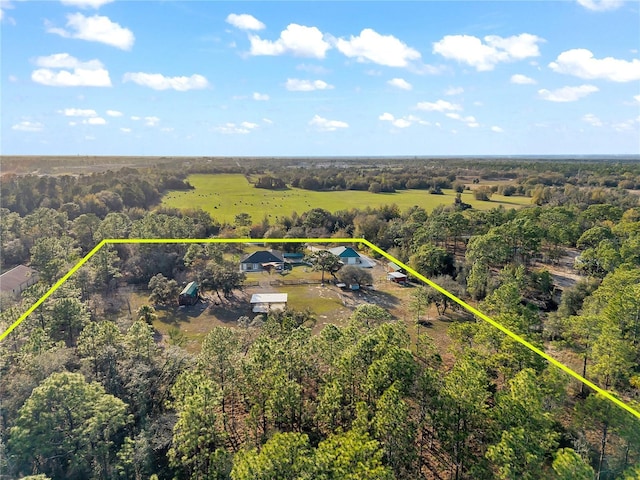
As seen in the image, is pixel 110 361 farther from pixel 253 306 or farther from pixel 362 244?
pixel 362 244

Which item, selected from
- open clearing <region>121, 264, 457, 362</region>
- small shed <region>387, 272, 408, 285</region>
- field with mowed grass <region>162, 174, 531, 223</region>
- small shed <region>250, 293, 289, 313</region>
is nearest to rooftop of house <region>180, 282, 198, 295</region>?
open clearing <region>121, 264, 457, 362</region>

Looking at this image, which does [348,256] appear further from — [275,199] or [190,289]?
[275,199]

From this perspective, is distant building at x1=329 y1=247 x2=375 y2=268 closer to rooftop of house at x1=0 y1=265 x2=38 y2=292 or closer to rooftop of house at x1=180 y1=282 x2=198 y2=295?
rooftop of house at x1=180 y1=282 x2=198 y2=295

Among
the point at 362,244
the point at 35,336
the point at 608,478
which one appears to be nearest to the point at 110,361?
the point at 35,336

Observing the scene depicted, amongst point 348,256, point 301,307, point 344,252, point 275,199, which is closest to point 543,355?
point 301,307

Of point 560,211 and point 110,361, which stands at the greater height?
point 560,211

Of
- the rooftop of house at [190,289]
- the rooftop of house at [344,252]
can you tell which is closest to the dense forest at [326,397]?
the rooftop of house at [190,289]

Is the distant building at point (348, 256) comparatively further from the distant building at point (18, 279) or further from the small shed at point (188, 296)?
the distant building at point (18, 279)
